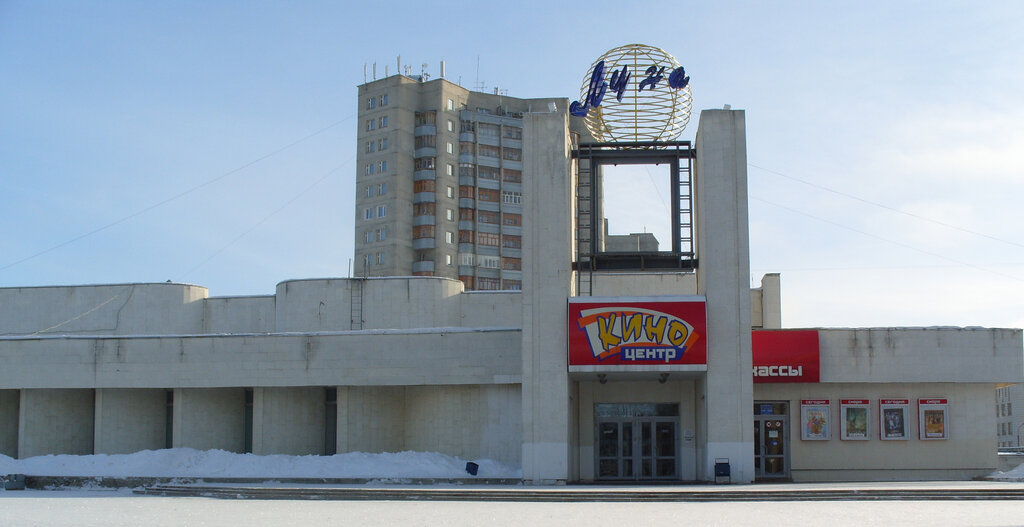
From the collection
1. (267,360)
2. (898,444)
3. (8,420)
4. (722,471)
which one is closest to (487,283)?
(8,420)

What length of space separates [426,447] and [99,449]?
1330 centimetres

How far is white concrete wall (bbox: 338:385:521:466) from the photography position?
123ft

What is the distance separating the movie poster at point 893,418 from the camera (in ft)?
120

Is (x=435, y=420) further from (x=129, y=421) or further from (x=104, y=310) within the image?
(x=104, y=310)

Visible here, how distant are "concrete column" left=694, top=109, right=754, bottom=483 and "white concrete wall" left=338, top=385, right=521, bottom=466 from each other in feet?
24.4

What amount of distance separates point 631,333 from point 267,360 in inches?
583

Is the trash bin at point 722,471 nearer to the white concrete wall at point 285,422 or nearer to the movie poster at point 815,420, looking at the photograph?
the movie poster at point 815,420

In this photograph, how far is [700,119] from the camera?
34281 mm

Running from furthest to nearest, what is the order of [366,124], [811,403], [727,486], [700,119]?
[366,124] < [811,403] < [700,119] < [727,486]

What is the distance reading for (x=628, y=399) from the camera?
3703cm

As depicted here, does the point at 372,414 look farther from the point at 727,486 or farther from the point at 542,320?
the point at 727,486

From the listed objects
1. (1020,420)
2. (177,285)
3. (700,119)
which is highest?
(700,119)

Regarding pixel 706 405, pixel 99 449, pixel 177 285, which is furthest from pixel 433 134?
pixel 706 405

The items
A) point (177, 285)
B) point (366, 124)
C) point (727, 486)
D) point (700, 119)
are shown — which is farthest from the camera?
point (366, 124)
